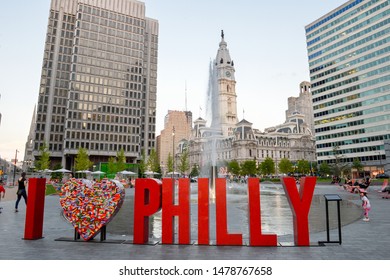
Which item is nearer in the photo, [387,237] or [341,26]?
[387,237]

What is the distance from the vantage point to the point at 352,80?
88750 mm

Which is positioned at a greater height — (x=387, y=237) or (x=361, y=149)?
(x=361, y=149)

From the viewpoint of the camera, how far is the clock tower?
154625 mm

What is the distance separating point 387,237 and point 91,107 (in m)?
88.7

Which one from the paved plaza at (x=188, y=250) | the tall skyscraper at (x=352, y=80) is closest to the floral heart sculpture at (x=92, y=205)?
the paved plaza at (x=188, y=250)

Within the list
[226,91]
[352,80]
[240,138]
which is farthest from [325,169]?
[226,91]

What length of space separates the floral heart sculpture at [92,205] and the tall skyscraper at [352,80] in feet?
278

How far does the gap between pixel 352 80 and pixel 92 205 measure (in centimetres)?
9879

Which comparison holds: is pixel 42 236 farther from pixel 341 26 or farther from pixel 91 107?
pixel 341 26

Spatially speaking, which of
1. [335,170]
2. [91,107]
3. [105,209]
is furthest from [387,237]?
[91,107]

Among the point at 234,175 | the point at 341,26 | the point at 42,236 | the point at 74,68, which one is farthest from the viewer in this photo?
the point at 234,175

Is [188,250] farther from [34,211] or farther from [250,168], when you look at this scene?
[250,168]

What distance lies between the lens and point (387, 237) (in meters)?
9.41
